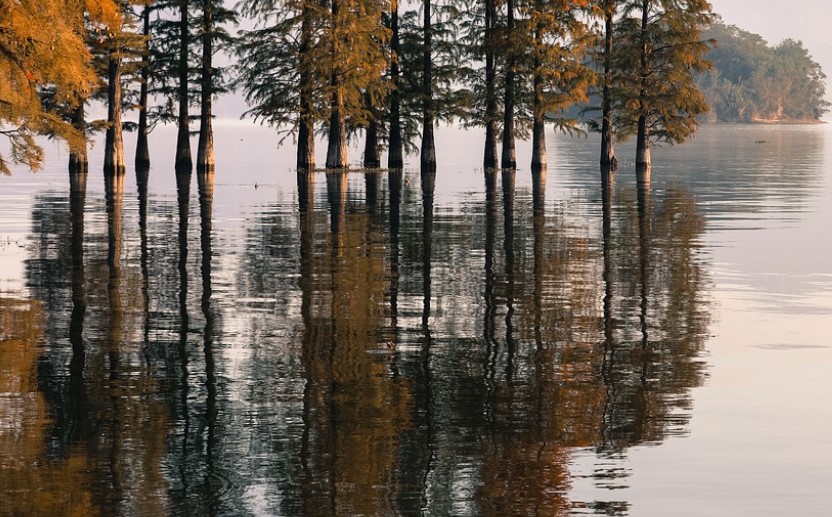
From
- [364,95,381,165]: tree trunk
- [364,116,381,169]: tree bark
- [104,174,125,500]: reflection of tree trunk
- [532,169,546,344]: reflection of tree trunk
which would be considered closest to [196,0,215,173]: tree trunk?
[364,95,381,165]: tree trunk

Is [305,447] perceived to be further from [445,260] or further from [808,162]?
[808,162]

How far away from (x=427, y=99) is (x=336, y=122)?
5.35 meters

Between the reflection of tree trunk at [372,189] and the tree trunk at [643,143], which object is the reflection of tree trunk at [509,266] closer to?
the reflection of tree trunk at [372,189]

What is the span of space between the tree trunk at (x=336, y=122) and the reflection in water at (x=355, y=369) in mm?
35125

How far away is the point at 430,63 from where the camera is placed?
233 feet

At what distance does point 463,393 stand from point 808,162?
265ft

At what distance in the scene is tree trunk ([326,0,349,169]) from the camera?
6462cm

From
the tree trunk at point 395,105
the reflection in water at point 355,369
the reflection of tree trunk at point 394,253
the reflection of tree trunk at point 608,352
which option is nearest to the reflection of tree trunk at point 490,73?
the tree trunk at point 395,105

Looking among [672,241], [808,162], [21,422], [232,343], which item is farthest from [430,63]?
[21,422]

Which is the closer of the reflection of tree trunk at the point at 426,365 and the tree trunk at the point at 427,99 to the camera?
the reflection of tree trunk at the point at 426,365

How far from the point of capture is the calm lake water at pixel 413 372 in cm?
993

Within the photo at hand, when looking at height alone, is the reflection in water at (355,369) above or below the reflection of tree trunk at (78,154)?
below

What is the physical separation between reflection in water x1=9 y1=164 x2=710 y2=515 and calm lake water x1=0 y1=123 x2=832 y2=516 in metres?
0.04

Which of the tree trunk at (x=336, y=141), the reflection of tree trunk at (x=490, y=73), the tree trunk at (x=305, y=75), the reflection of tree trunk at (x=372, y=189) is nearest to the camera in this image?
the reflection of tree trunk at (x=372, y=189)
